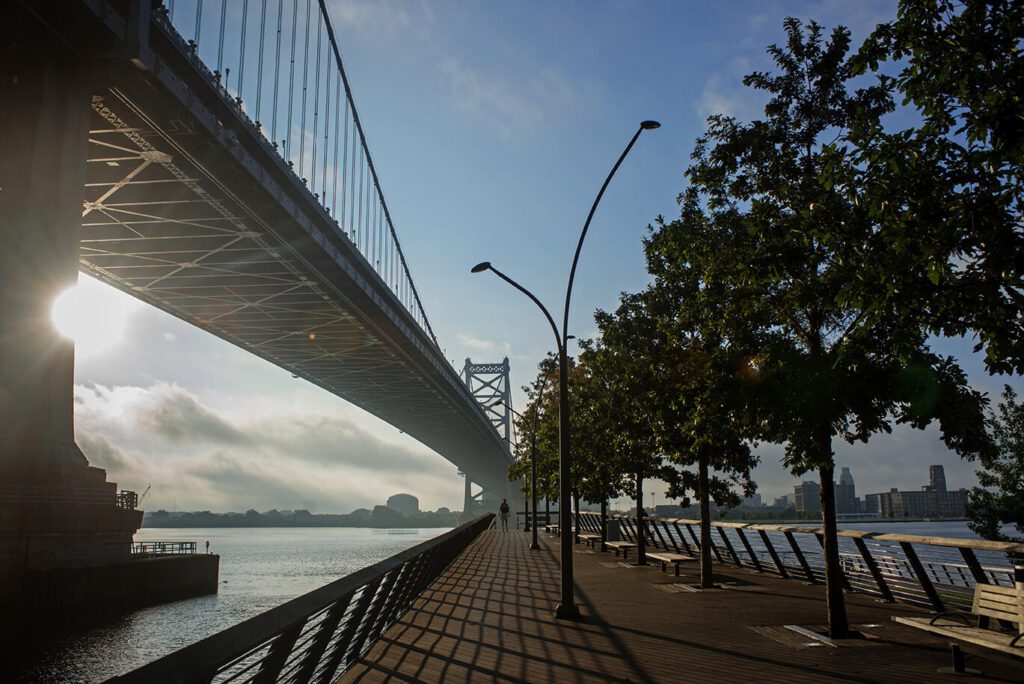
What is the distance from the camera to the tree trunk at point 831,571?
31.2 ft

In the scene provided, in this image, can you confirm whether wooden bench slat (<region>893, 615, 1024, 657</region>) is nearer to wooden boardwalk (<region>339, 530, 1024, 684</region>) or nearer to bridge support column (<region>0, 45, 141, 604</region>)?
wooden boardwalk (<region>339, 530, 1024, 684</region>)

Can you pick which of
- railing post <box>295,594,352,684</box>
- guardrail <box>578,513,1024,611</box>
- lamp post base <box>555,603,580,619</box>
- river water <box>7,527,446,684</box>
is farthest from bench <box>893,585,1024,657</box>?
river water <box>7,527,446,684</box>

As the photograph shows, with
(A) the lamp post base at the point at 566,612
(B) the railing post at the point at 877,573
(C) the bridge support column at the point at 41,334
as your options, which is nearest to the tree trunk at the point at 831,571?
(B) the railing post at the point at 877,573

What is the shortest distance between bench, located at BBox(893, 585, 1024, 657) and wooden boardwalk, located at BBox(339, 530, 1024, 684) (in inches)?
11.0

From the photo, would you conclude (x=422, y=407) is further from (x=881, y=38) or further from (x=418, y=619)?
(x=881, y=38)

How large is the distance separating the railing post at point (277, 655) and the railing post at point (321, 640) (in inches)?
27.2

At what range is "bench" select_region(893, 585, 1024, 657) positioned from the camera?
6555 millimetres

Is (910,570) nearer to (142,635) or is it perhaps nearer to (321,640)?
(321,640)

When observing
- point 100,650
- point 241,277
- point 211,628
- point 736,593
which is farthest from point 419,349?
point 736,593

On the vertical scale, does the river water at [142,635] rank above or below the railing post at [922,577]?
below

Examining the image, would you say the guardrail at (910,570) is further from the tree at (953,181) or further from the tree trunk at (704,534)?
the tree at (953,181)

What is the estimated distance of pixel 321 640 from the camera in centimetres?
489

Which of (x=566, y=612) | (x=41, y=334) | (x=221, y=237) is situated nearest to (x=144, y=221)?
(x=221, y=237)

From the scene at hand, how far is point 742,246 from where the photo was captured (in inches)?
394
